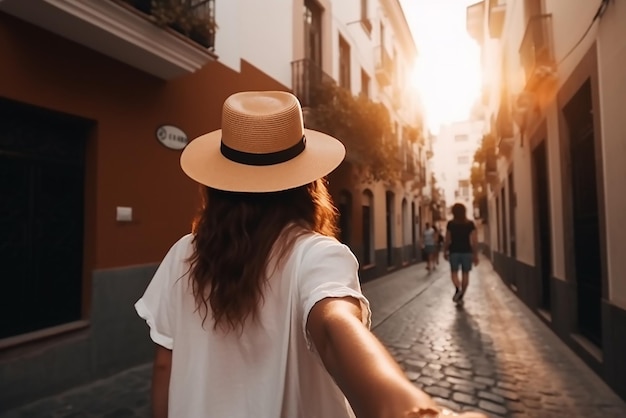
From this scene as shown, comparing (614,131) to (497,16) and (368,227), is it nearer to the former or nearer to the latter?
(497,16)

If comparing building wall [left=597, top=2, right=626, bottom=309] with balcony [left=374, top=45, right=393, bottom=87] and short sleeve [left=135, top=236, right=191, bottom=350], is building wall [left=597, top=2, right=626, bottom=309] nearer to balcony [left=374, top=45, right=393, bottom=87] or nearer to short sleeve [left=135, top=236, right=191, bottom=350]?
short sleeve [left=135, top=236, right=191, bottom=350]

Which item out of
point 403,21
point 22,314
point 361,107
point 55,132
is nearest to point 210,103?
point 55,132

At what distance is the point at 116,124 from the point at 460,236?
655 cm

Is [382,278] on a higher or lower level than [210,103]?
lower

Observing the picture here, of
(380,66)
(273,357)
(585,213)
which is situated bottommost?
(273,357)

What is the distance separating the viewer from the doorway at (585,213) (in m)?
4.74

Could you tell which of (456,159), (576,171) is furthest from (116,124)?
(456,159)

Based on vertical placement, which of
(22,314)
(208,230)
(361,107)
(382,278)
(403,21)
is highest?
(403,21)

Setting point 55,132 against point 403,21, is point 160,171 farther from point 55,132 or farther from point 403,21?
point 403,21

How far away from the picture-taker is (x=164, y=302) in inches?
48.9

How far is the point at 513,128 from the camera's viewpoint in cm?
1034

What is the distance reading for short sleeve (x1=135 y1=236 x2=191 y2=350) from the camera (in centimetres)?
123

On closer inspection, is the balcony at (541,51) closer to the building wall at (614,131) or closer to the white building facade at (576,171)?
the white building facade at (576,171)

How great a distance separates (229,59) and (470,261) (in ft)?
19.2
